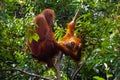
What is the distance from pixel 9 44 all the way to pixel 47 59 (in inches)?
19.8

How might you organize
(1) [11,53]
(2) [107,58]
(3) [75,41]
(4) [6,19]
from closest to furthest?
1. (2) [107,58]
2. (3) [75,41]
3. (4) [6,19]
4. (1) [11,53]

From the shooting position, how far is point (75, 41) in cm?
249

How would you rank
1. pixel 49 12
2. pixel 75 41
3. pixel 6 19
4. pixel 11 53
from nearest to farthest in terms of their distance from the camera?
pixel 75 41, pixel 6 19, pixel 49 12, pixel 11 53

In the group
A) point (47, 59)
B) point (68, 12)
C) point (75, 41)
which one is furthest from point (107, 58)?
point (68, 12)

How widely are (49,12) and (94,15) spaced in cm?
39

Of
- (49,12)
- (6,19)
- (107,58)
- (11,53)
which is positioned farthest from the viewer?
(11,53)

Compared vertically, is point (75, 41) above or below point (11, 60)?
above

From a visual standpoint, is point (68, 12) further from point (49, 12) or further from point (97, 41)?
point (97, 41)

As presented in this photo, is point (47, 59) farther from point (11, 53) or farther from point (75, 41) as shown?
point (11, 53)

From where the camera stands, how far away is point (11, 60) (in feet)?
11.0

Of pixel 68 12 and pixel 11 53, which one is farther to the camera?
pixel 68 12

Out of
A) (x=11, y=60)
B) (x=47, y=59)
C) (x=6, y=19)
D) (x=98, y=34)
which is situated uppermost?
(x=6, y=19)

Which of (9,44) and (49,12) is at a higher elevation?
(49,12)

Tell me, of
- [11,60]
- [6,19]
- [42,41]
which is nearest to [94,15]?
[42,41]
